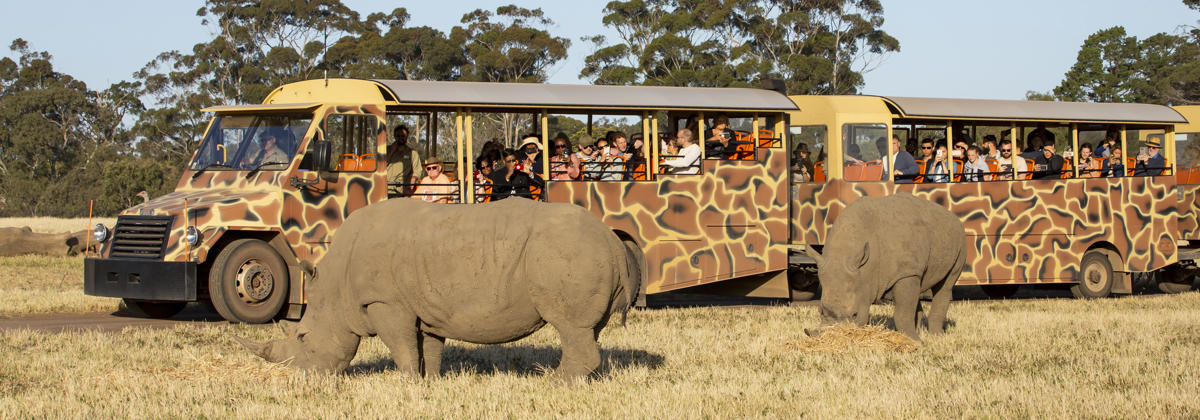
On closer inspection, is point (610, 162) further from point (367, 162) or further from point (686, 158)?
point (367, 162)

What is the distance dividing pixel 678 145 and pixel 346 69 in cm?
4134

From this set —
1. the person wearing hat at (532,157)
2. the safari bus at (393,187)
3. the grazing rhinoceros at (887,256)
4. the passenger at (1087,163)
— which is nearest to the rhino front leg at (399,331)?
the grazing rhinoceros at (887,256)

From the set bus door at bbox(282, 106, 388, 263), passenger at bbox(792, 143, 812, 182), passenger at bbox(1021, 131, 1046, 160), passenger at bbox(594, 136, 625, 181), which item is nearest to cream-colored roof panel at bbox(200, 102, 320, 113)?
bus door at bbox(282, 106, 388, 263)

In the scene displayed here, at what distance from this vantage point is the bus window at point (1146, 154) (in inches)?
773

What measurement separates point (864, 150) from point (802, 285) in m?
2.36

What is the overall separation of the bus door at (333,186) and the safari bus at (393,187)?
0.02 meters

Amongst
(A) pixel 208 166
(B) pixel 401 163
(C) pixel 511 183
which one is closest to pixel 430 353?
(C) pixel 511 183

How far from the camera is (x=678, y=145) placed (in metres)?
16.5

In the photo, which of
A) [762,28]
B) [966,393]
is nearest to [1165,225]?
[966,393]

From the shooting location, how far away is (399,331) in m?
9.44

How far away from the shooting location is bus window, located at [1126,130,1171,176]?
64.4 feet

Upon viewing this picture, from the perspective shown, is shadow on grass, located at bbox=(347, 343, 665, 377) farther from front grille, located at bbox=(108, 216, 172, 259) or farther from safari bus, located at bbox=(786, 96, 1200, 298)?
safari bus, located at bbox=(786, 96, 1200, 298)

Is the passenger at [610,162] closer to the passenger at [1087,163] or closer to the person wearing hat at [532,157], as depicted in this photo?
the person wearing hat at [532,157]

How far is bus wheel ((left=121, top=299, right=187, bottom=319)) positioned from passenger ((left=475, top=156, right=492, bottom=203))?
378cm
